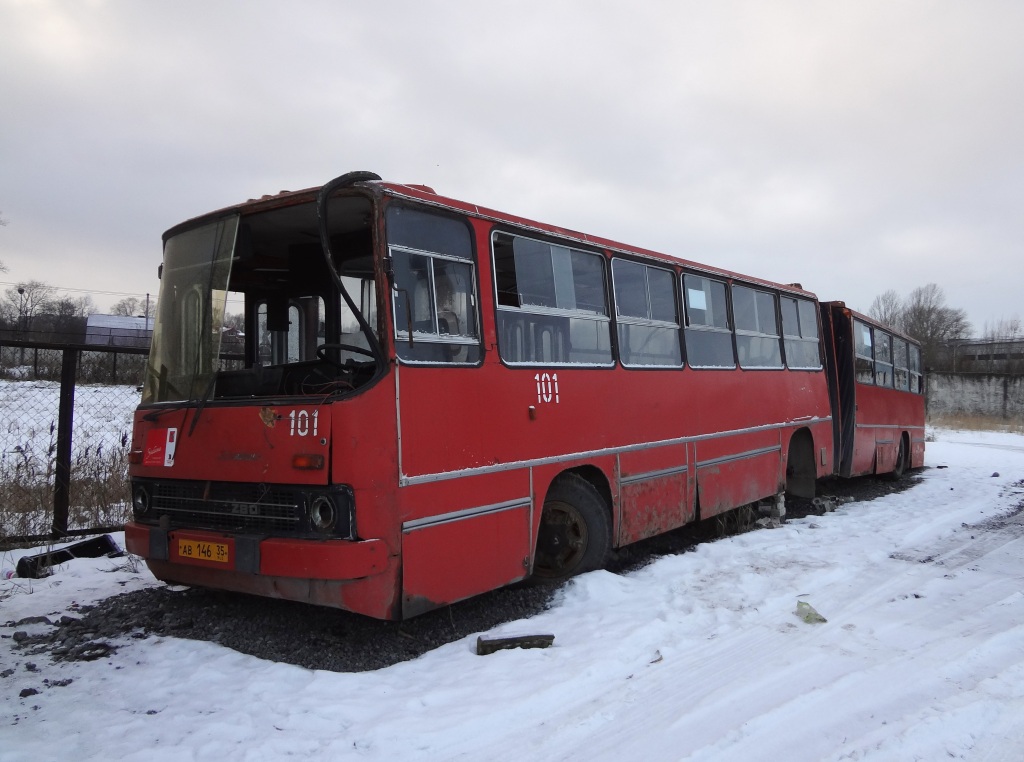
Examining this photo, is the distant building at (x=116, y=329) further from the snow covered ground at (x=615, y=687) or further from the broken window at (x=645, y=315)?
the snow covered ground at (x=615, y=687)

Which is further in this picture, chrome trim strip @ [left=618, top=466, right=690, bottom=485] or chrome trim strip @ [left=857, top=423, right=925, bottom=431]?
chrome trim strip @ [left=857, top=423, right=925, bottom=431]

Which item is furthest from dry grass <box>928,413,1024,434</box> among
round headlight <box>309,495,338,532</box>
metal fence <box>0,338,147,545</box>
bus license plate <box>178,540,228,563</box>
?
bus license plate <box>178,540,228,563</box>

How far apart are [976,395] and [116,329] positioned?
55.7m

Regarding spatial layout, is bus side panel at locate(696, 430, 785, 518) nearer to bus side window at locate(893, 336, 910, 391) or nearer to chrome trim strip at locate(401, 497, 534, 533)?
chrome trim strip at locate(401, 497, 534, 533)

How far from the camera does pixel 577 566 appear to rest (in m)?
5.96

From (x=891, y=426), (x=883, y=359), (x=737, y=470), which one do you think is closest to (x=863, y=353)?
(x=883, y=359)

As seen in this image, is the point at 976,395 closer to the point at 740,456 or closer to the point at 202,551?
the point at 740,456

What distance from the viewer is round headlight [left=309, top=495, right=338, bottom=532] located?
4160mm

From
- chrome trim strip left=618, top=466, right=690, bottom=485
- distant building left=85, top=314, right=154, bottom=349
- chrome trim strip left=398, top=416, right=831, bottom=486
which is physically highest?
distant building left=85, top=314, right=154, bottom=349

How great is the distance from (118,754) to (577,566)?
11.8ft

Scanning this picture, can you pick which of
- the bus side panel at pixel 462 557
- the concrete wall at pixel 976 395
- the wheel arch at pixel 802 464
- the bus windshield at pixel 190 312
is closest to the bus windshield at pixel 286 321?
the bus windshield at pixel 190 312

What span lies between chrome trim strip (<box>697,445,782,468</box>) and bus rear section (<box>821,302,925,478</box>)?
2834 millimetres

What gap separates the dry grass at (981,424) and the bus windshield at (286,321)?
111 ft

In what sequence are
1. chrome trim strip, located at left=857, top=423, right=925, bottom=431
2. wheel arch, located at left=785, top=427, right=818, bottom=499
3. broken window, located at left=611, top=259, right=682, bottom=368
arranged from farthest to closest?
chrome trim strip, located at left=857, top=423, right=925, bottom=431 < wheel arch, located at left=785, top=427, right=818, bottom=499 < broken window, located at left=611, top=259, right=682, bottom=368
